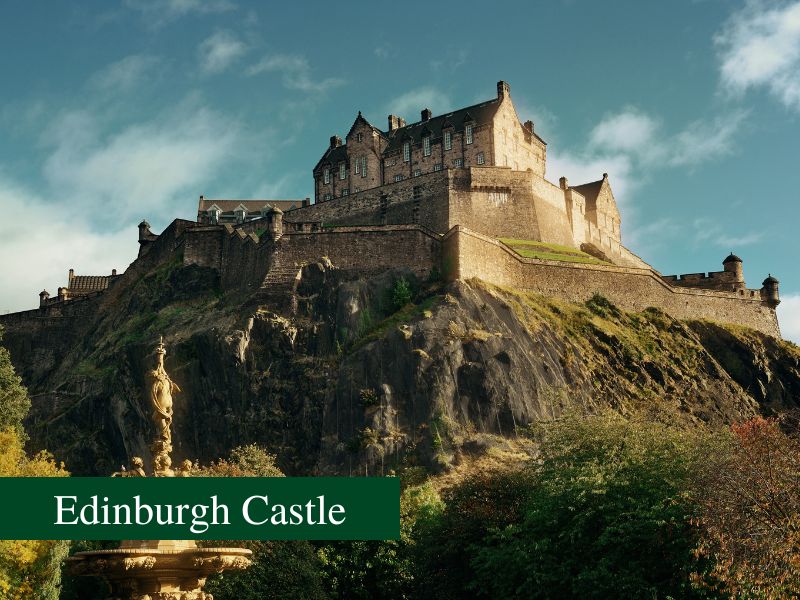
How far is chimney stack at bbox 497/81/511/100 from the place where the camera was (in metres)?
87.1

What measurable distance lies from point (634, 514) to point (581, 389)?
1167 inches

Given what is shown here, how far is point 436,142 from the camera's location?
8650 cm

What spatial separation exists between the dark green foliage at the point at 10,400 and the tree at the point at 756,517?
1314 inches

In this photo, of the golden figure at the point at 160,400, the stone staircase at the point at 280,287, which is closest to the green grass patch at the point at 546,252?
the stone staircase at the point at 280,287

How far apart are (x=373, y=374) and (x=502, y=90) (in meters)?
36.8

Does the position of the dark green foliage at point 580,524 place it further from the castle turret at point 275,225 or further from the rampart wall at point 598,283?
the castle turret at point 275,225

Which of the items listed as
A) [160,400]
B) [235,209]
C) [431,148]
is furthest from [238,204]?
[160,400]

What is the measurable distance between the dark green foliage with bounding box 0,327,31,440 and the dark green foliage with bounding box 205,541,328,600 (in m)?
15.2

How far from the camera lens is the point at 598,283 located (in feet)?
247

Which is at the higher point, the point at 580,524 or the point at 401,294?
the point at 401,294

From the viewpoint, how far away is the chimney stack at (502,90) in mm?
87062

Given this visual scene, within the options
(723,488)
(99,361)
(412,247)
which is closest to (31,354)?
(99,361)

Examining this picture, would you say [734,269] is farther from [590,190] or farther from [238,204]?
[238,204]

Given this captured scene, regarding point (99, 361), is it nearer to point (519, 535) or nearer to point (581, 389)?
point (581, 389)
